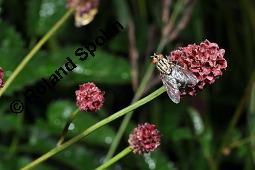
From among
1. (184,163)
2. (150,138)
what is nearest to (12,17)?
(184,163)

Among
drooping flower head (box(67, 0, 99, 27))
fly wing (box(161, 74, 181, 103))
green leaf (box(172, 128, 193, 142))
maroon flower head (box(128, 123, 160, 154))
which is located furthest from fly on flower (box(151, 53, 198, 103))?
green leaf (box(172, 128, 193, 142))

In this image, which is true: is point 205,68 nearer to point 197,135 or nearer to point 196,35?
point 197,135

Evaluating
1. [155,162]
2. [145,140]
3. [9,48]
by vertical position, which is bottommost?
[145,140]

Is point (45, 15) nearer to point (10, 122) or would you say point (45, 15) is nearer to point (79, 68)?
point (79, 68)

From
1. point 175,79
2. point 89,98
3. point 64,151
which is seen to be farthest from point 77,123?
point 175,79

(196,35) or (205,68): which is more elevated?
(196,35)

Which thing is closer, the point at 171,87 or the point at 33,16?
the point at 171,87

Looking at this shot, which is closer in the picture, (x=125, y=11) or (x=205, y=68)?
(x=205, y=68)
